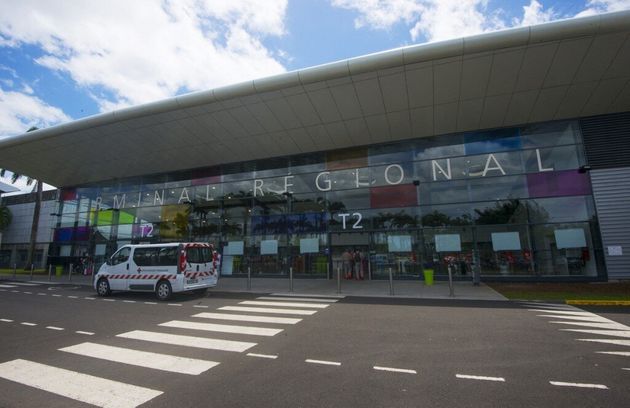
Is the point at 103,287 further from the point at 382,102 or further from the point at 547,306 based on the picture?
the point at 547,306

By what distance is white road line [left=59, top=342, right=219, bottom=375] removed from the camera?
464 cm

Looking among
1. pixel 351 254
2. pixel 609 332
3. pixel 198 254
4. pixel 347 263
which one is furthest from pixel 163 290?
pixel 609 332

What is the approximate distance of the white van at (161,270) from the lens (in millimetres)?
11398

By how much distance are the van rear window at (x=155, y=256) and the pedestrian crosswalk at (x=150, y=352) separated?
11.1ft

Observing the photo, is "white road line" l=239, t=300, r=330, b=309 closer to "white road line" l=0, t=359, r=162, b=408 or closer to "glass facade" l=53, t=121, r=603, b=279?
"white road line" l=0, t=359, r=162, b=408

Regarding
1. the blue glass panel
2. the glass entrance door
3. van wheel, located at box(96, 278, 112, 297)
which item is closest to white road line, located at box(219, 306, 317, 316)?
van wheel, located at box(96, 278, 112, 297)

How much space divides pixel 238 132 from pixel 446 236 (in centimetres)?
1315

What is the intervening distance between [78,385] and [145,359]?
1.02 meters

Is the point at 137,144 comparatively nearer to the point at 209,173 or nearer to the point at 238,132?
the point at 209,173

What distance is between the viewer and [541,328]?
6.79 m

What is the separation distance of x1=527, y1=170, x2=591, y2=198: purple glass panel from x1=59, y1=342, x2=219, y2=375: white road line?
17.2 m

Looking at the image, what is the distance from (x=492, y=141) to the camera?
56.0 feet

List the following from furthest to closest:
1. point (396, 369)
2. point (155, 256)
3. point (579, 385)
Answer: point (155, 256)
point (396, 369)
point (579, 385)

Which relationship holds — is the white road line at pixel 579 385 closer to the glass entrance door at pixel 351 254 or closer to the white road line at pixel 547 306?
the white road line at pixel 547 306
